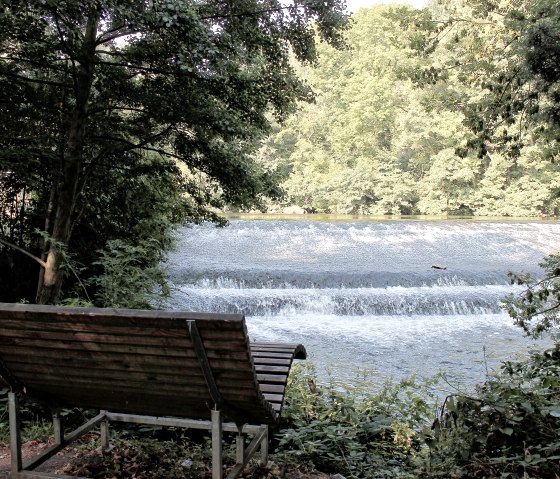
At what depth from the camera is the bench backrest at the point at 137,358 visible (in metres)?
1.68

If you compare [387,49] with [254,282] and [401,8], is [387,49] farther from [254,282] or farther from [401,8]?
[401,8]

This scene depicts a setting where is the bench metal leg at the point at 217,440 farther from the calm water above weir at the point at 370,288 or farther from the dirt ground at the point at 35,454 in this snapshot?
the calm water above weir at the point at 370,288

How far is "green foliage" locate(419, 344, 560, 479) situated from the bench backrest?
95cm

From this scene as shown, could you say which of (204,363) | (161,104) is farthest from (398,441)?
(161,104)

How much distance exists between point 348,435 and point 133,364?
183 centimetres

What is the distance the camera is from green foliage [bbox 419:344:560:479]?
2205 millimetres

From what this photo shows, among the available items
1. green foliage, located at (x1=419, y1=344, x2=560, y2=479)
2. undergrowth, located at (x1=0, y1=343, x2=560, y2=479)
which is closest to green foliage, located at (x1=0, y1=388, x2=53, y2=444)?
undergrowth, located at (x1=0, y1=343, x2=560, y2=479)

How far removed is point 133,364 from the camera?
6.11 feet

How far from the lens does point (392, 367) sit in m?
6.49

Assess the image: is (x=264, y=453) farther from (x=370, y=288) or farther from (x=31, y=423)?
(x=370, y=288)

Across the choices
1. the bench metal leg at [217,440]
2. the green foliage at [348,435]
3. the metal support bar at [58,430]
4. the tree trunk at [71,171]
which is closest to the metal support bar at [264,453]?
the green foliage at [348,435]

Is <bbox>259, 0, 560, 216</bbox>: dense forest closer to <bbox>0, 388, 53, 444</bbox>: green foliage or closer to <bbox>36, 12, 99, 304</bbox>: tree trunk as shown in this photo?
<bbox>36, 12, 99, 304</bbox>: tree trunk

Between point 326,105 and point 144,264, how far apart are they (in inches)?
1204

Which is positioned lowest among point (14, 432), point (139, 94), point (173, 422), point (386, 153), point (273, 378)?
point (173, 422)
